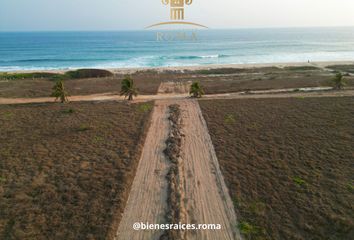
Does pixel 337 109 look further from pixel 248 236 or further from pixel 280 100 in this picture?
pixel 248 236

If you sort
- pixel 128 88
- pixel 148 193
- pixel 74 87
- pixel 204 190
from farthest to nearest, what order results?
pixel 74 87 → pixel 128 88 → pixel 204 190 → pixel 148 193

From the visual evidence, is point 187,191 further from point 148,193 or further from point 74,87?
point 74,87

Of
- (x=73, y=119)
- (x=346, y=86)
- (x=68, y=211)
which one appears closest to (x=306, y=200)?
(x=68, y=211)

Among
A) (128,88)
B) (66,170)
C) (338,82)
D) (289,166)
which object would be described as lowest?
(66,170)

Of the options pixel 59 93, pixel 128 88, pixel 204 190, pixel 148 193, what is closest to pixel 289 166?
pixel 204 190

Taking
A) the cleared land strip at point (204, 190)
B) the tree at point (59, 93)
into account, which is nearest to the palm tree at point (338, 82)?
the cleared land strip at point (204, 190)
